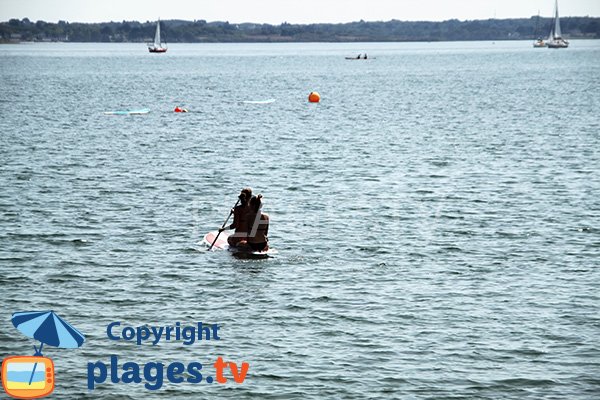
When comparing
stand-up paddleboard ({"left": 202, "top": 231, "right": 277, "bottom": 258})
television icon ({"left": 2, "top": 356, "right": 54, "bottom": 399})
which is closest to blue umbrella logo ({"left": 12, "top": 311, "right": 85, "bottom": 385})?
television icon ({"left": 2, "top": 356, "right": 54, "bottom": 399})

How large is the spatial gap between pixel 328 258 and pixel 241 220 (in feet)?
10.6

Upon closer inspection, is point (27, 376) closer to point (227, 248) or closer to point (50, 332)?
point (50, 332)

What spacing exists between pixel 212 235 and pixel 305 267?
484 cm

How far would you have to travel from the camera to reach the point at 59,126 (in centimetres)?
8294

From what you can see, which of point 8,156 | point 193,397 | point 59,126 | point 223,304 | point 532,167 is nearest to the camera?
point 193,397

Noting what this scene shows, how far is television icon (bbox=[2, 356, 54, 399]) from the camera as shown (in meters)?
21.9

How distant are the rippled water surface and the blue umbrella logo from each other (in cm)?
35

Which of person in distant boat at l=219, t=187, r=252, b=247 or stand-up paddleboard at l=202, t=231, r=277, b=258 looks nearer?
person in distant boat at l=219, t=187, r=252, b=247

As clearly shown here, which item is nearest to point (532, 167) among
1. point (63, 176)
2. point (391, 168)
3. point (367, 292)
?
point (391, 168)

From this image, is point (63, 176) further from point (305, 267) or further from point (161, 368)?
point (161, 368)

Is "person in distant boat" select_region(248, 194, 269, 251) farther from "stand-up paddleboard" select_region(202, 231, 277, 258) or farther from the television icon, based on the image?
the television icon

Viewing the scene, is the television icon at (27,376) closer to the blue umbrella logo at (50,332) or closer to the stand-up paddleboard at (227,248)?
the blue umbrella logo at (50,332)

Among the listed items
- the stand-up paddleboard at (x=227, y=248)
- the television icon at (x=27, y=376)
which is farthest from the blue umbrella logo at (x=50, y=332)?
the stand-up paddleboard at (x=227, y=248)

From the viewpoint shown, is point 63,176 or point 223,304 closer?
point 223,304
